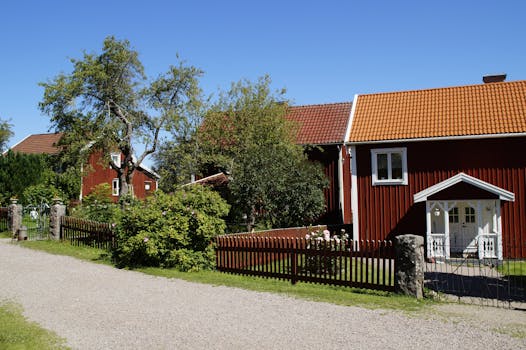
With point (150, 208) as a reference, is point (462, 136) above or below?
above

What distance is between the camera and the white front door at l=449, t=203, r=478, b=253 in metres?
19.2

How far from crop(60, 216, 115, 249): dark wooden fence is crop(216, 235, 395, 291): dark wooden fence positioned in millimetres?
4723

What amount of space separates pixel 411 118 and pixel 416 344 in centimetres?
1572

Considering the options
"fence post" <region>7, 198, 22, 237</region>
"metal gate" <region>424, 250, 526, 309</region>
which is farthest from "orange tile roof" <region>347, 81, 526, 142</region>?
"fence post" <region>7, 198, 22, 237</region>

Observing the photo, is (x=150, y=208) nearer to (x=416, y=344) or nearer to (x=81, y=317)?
(x=81, y=317)

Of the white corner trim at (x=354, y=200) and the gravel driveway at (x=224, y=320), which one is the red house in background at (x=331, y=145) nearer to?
the white corner trim at (x=354, y=200)

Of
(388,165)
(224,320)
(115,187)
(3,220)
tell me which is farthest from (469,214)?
(115,187)

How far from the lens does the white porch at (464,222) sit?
60.2 feet

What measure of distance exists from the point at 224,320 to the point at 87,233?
1175cm

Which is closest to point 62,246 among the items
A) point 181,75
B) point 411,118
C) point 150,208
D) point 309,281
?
point 150,208

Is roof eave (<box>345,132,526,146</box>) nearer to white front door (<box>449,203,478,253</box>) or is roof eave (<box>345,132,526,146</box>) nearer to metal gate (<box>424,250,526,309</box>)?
white front door (<box>449,203,478,253</box>)

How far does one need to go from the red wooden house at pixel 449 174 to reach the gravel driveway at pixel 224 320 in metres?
9.67

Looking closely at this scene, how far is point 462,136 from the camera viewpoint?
19.3 meters

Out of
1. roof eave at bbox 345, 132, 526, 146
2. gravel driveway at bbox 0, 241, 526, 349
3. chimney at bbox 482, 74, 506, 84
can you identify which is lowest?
gravel driveway at bbox 0, 241, 526, 349
